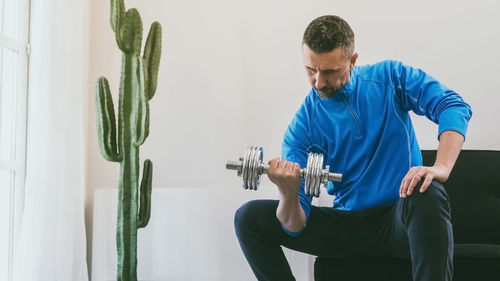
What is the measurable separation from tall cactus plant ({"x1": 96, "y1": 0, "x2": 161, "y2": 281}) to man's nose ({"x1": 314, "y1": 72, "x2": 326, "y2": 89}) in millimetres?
600

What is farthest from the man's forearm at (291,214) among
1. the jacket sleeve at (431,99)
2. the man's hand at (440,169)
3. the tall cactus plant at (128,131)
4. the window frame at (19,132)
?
the window frame at (19,132)

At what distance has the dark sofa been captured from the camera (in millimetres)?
1741

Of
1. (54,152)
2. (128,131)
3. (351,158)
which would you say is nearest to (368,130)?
(351,158)

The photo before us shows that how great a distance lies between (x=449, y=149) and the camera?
1701 millimetres

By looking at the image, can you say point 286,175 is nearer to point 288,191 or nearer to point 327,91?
point 288,191

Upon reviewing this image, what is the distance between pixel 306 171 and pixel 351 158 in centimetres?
29

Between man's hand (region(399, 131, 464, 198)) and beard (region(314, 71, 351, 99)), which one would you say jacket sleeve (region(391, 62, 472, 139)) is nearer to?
man's hand (region(399, 131, 464, 198))

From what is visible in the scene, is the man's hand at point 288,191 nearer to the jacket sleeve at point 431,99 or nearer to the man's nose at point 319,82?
the man's nose at point 319,82

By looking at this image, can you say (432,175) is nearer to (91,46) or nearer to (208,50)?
(208,50)

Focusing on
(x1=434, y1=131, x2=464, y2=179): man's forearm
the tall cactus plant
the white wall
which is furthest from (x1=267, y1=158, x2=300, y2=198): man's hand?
the white wall

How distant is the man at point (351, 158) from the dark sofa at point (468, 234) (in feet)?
0.13

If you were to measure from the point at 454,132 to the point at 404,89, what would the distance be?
0.26 m

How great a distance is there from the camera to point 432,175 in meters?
1.59

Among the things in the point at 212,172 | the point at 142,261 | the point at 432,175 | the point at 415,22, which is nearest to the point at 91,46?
the point at 212,172
